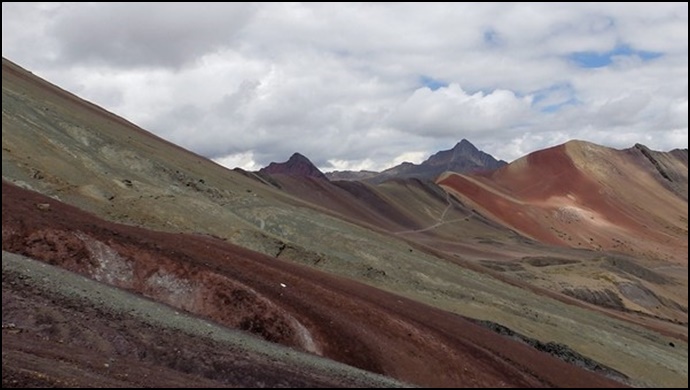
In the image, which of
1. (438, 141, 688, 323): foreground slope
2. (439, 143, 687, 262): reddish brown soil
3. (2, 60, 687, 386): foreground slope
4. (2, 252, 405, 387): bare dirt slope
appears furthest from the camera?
(439, 143, 687, 262): reddish brown soil

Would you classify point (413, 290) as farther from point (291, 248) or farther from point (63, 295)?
point (63, 295)

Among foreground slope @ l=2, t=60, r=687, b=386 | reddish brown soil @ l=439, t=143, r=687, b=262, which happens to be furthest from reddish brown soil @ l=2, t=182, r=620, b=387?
reddish brown soil @ l=439, t=143, r=687, b=262

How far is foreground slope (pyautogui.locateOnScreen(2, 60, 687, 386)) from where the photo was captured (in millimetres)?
38812

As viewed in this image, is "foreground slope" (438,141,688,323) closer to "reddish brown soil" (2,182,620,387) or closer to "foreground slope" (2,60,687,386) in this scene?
"foreground slope" (2,60,687,386)

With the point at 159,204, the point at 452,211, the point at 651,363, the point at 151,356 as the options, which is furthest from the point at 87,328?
the point at 452,211

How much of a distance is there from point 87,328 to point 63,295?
2.88 metres

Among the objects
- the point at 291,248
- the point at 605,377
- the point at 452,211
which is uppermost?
the point at 452,211

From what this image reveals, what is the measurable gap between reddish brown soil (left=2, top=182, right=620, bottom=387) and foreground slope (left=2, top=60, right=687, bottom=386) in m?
0.80

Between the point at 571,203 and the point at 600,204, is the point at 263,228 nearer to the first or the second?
the point at 571,203

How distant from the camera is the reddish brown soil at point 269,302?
975 inches

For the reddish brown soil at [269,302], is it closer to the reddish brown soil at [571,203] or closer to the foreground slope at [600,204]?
the foreground slope at [600,204]

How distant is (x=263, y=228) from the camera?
48.3 meters

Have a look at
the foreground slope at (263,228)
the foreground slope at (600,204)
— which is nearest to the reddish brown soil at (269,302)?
the foreground slope at (263,228)

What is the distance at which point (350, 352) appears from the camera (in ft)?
79.9
